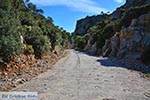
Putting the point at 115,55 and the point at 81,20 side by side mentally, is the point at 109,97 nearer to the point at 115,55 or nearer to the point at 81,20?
the point at 115,55

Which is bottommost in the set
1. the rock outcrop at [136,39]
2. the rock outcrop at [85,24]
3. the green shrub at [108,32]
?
the rock outcrop at [136,39]

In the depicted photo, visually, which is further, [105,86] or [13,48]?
[13,48]

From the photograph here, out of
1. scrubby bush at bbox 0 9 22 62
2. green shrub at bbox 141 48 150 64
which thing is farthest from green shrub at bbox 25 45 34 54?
green shrub at bbox 141 48 150 64

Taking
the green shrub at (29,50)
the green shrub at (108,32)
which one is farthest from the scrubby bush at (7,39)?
the green shrub at (108,32)

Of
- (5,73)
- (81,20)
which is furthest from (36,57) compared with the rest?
(81,20)

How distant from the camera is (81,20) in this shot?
167 metres

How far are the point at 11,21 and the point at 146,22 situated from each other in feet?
77.2

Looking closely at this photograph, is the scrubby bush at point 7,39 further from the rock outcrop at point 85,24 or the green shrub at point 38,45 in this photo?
the rock outcrop at point 85,24

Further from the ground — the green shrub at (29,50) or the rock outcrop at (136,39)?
the rock outcrop at (136,39)

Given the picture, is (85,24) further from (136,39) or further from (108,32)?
(136,39)

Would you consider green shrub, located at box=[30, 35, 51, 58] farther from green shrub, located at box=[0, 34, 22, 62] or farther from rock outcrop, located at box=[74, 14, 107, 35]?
rock outcrop, located at box=[74, 14, 107, 35]

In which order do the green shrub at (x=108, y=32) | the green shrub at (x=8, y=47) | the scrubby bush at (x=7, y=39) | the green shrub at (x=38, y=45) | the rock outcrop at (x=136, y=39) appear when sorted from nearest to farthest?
the green shrub at (x=8, y=47)
the scrubby bush at (x=7, y=39)
the green shrub at (x=38, y=45)
the rock outcrop at (x=136, y=39)
the green shrub at (x=108, y=32)

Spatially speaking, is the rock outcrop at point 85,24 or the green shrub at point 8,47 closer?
the green shrub at point 8,47

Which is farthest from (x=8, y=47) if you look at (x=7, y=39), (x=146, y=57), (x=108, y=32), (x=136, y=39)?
(x=108, y=32)
